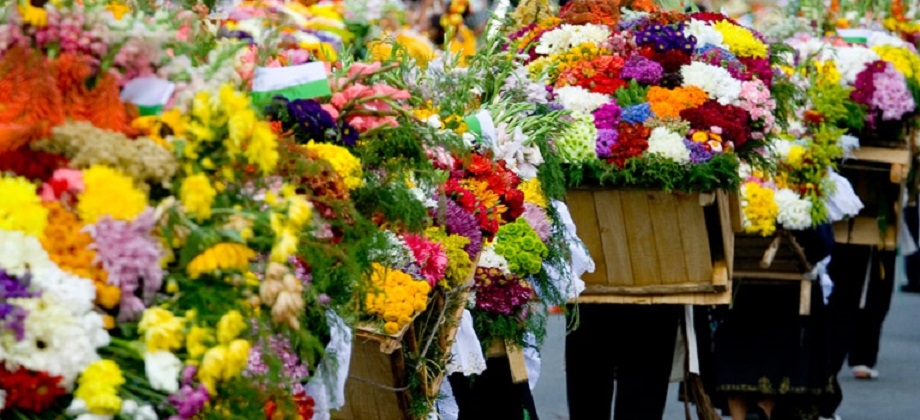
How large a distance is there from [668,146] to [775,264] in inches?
66.2

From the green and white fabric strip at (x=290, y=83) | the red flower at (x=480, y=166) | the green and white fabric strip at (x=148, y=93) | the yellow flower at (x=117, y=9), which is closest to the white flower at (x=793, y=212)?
the red flower at (x=480, y=166)

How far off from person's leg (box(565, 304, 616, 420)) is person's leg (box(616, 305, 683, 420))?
5 centimetres

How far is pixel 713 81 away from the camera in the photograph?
275 inches

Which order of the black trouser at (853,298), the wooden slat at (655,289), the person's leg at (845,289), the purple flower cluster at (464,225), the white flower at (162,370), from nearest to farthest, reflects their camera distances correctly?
the white flower at (162,370)
the purple flower cluster at (464,225)
the wooden slat at (655,289)
the black trouser at (853,298)
the person's leg at (845,289)

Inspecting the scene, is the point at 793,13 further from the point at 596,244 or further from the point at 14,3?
the point at 14,3

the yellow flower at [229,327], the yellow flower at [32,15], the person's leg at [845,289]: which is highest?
the yellow flower at [32,15]

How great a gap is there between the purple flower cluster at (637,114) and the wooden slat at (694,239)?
0.36 meters

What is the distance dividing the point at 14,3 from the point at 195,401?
757 mm

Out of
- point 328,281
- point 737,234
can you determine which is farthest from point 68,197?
point 737,234

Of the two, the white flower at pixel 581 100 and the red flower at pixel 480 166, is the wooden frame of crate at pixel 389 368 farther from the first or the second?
the white flower at pixel 581 100

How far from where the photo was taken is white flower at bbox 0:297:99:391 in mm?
2705

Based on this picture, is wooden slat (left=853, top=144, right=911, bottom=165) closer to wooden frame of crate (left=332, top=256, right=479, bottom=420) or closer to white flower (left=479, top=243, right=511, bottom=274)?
white flower (left=479, top=243, right=511, bottom=274)

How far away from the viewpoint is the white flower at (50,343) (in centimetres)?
271

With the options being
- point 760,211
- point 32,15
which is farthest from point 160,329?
point 760,211
